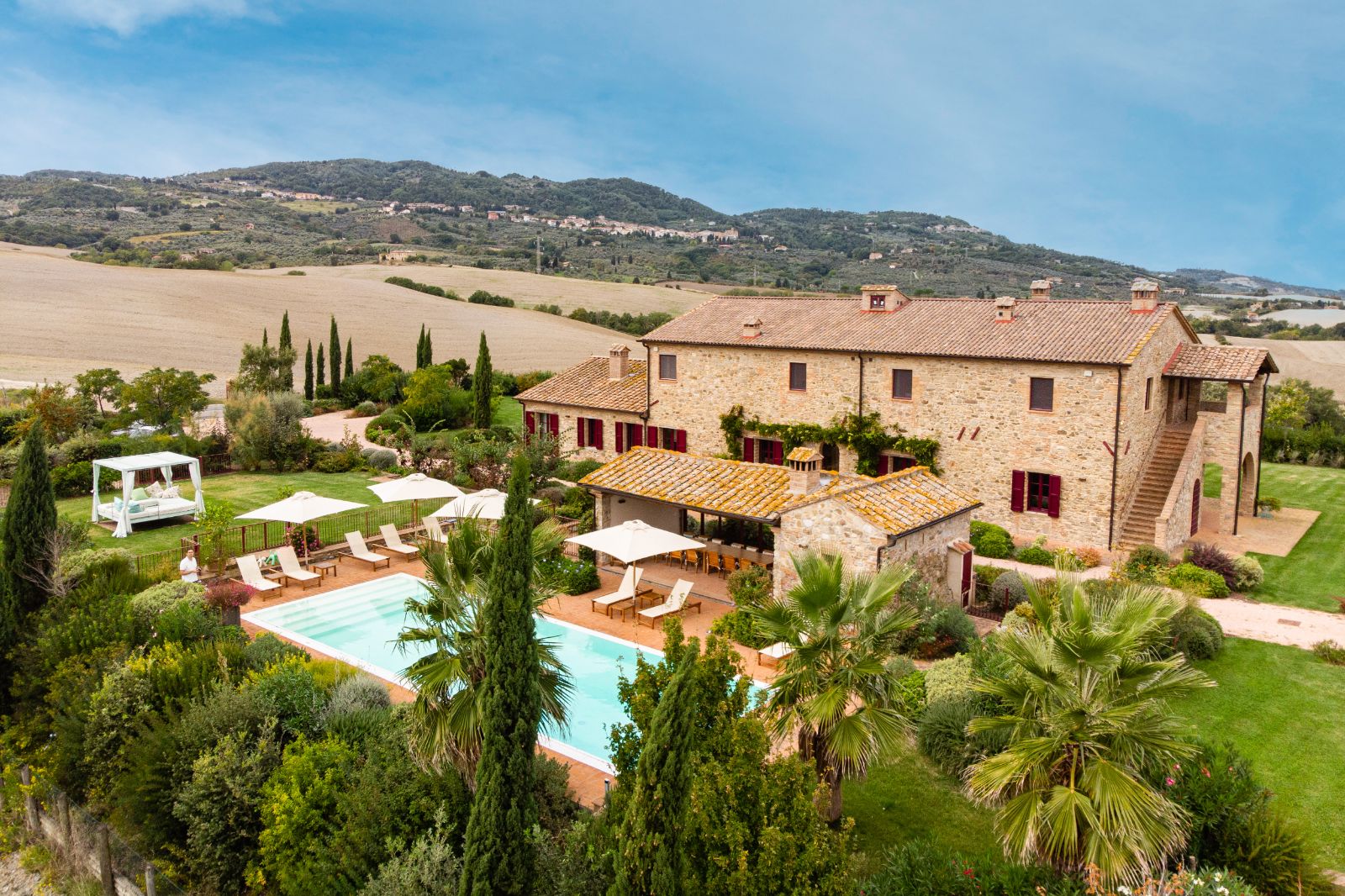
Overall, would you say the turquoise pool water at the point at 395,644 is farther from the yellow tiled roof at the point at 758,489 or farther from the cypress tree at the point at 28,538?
the cypress tree at the point at 28,538

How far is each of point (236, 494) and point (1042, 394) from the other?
2463cm

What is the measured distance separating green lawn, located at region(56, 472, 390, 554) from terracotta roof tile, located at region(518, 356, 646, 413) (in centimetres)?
769

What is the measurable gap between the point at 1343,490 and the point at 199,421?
46393 mm

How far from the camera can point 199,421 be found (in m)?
40.5

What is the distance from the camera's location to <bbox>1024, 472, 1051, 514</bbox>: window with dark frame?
2347 cm

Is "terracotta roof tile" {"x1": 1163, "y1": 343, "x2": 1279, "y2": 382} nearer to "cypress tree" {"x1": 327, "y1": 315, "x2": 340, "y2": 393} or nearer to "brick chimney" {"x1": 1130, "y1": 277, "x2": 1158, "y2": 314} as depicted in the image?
"brick chimney" {"x1": 1130, "y1": 277, "x2": 1158, "y2": 314}

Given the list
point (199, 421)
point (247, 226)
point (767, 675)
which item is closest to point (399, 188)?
point (247, 226)

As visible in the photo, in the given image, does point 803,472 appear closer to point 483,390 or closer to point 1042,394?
point 1042,394

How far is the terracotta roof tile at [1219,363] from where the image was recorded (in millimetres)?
23484

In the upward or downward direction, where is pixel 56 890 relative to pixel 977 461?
downward

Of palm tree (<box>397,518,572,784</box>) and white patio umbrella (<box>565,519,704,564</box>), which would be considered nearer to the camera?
palm tree (<box>397,518,572,784</box>)

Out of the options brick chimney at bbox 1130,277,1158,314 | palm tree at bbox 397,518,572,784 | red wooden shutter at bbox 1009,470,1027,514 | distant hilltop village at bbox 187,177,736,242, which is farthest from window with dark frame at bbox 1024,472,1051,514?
distant hilltop village at bbox 187,177,736,242

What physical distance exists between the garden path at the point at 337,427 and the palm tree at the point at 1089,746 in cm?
3302

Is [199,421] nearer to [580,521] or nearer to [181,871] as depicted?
[580,521]
